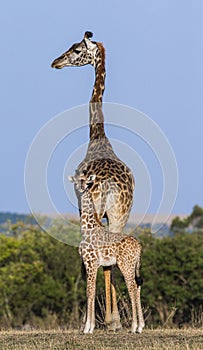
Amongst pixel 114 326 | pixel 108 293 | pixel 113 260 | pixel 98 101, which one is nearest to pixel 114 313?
pixel 114 326

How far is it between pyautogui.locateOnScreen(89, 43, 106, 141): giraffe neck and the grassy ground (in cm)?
321

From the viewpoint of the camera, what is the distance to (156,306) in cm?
2678

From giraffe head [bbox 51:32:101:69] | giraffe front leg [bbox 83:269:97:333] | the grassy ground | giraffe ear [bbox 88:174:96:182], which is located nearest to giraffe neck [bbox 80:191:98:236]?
giraffe ear [bbox 88:174:96:182]

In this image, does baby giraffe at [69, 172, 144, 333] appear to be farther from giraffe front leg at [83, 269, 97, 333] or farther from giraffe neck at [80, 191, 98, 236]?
giraffe neck at [80, 191, 98, 236]

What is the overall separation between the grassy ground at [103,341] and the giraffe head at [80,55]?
14.1 ft

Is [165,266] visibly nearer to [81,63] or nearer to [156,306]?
[156,306]

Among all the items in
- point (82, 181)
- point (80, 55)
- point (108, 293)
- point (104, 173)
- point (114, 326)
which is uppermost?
point (80, 55)

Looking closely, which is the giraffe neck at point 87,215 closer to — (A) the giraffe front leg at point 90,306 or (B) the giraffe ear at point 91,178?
(B) the giraffe ear at point 91,178

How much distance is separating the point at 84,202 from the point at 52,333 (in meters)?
1.80

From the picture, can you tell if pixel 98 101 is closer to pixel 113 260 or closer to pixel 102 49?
pixel 102 49

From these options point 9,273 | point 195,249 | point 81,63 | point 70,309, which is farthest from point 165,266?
point 81,63

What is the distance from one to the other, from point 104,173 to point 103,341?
276cm

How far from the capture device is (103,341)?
10750mm

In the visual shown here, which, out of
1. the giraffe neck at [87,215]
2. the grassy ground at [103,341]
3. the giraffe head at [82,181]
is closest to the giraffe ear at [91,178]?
the giraffe head at [82,181]
